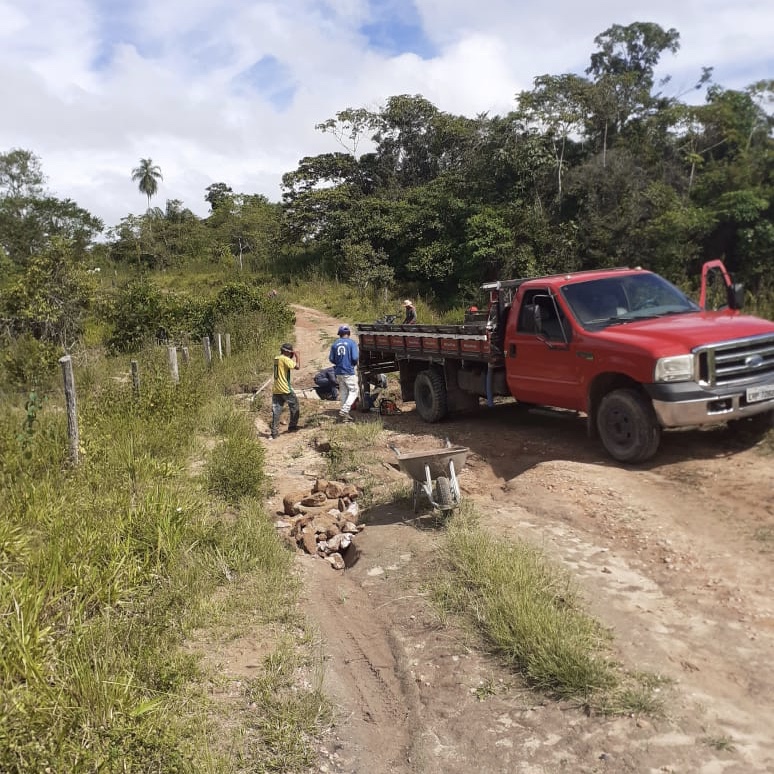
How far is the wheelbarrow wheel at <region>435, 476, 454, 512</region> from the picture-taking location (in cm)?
597

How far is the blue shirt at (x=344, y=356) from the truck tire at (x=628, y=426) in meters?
5.04

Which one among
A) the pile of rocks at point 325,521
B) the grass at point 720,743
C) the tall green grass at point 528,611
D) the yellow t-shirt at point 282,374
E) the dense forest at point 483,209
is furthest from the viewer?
the dense forest at point 483,209

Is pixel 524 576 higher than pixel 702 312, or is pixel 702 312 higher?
pixel 702 312

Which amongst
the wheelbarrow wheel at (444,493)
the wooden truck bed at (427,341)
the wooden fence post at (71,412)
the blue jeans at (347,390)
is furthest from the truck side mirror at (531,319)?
the wooden fence post at (71,412)

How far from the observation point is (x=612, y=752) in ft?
10.1

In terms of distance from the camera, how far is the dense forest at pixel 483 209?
2259 centimetres

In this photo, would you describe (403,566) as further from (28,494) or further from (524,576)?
(28,494)

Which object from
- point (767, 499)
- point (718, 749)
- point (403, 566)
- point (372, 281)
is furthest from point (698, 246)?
point (718, 749)

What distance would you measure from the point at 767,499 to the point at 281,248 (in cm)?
3392

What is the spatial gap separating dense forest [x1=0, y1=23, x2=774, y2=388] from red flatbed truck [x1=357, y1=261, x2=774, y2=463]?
10.7 m

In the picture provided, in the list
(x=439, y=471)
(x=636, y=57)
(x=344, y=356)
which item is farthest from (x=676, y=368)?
(x=636, y=57)

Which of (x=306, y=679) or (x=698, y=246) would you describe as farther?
(x=698, y=246)

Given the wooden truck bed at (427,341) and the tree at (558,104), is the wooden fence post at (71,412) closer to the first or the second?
the wooden truck bed at (427,341)

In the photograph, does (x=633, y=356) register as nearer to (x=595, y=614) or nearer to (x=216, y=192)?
(x=595, y=614)
